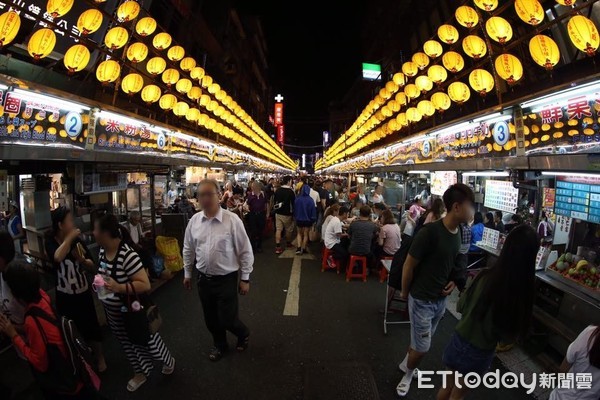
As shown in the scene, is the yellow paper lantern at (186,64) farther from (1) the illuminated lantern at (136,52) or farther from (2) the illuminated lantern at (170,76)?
(1) the illuminated lantern at (136,52)

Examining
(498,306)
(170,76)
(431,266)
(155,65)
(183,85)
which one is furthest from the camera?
(183,85)

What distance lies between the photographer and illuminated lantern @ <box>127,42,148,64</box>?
746 centimetres

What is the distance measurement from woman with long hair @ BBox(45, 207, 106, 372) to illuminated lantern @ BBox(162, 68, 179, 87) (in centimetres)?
670

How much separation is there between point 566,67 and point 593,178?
4164mm

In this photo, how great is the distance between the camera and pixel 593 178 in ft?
15.3

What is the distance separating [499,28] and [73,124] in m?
8.42

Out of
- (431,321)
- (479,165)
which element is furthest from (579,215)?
(431,321)

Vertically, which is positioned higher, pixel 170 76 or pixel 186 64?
pixel 186 64

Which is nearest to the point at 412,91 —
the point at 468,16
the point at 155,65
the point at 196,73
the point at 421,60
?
the point at 421,60

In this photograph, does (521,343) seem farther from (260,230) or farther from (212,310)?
(260,230)

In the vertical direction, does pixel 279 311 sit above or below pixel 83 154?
below

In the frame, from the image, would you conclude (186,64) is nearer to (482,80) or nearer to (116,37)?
(116,37)

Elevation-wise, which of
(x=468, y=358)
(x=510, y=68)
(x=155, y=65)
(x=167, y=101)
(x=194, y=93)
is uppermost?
(x=155, y=65)

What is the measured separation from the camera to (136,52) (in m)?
7.47
